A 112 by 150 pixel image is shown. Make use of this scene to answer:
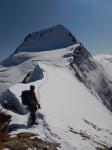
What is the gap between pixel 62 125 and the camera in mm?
26266

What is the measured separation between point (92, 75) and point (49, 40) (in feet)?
139

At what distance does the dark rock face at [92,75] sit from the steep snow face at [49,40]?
17134 millimetres

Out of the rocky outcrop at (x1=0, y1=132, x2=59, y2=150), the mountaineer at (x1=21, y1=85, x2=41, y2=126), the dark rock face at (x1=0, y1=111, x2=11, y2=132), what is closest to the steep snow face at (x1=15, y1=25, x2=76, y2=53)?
the dark rock face at (x1=0, y1=111, x2=11, y2=132)

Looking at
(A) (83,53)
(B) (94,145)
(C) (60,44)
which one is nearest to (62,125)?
(B) (94,145)

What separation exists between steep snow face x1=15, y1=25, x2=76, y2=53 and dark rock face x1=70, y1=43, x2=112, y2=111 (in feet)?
56.2

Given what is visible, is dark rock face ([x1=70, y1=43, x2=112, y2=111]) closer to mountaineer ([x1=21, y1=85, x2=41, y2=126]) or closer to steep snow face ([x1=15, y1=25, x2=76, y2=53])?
steep snow face ([x1=15, y1=25, x2=76, y2=53])

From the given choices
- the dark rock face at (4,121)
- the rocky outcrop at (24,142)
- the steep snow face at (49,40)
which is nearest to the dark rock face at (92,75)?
the steep snow face at (49,40)

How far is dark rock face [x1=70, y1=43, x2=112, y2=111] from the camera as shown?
93625 mm

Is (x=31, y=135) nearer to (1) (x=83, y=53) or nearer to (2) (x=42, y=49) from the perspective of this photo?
(1) (x=83, y=53)

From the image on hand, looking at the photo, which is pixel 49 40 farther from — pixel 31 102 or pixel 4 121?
pixel 31 102

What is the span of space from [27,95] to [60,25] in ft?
412

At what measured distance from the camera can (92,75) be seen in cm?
10600

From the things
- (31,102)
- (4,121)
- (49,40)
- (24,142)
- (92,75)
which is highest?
(49,40)

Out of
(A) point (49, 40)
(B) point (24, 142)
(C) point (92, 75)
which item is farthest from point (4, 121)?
(A) point (49, 40)
